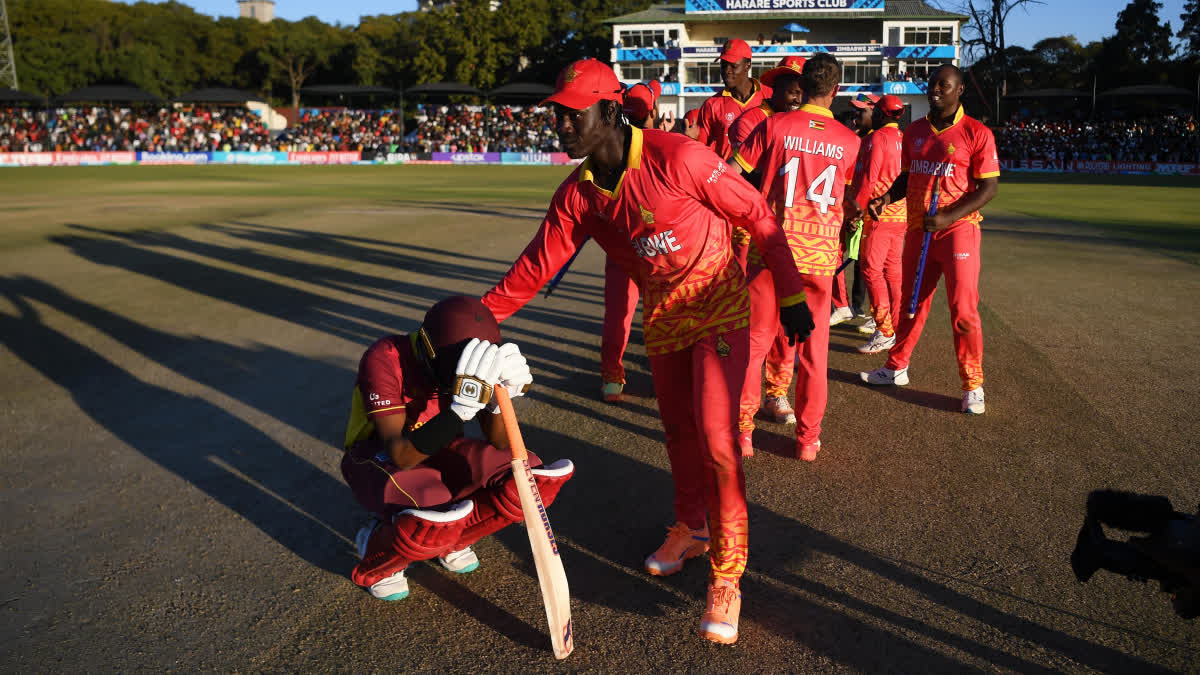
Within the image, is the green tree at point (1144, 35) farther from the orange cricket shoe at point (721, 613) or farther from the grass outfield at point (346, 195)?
the orange cricket shoe at point (721, 613)

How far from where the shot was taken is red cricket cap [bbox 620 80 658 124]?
20.8 ft

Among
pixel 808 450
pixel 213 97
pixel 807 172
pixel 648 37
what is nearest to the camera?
pixel 807 172

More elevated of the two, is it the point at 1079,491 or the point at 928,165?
the point at 928,165

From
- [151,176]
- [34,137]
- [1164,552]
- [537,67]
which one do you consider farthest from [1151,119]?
[34,137]

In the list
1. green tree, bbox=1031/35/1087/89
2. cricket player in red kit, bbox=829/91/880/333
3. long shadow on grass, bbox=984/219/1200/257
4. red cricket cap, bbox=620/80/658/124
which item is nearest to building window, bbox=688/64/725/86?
green tree, bbox=1031/35/1087/89

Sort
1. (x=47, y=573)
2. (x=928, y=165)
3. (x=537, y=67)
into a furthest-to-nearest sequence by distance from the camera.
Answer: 1. (x=537, y=67)
2. (x=928, y=165)
3. (x=47, y=573)

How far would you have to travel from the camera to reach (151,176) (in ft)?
117

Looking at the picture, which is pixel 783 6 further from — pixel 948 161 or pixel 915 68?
pixel 948 161

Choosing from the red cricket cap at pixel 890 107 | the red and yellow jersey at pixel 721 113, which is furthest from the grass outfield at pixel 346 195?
the red and yellow jersey at pixel 721 113

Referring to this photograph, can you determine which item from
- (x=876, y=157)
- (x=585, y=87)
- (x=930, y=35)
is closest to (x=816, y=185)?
(x=585, y=87)

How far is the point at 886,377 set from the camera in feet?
23.4

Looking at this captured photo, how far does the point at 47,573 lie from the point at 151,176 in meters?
36.5

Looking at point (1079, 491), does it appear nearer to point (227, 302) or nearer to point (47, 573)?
point (47, 573)

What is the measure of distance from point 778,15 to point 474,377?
2833 inches
